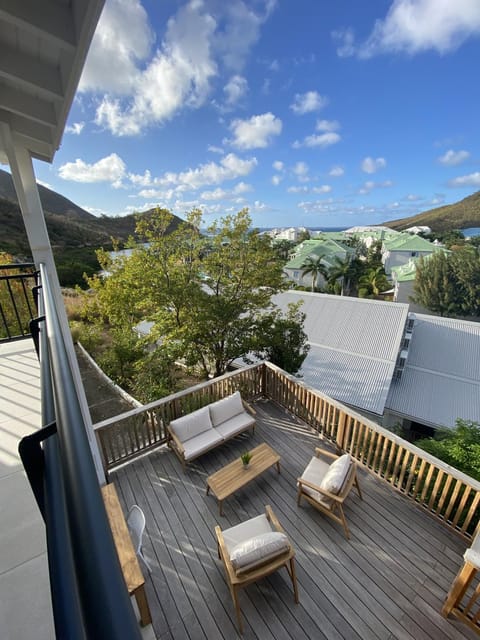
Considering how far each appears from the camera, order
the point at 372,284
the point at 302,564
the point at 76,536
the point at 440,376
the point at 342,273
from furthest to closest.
A: the point at 372,284 → the point at 342,273 → the point at 440,376 → the point at 302,564 → the point at 76,536

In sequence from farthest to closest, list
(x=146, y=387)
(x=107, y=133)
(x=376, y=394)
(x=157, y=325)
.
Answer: (x=376, y=394)
(x=107, y=133)
(x=157, y=325)
(x=146, y=387)

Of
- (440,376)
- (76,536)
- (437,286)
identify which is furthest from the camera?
(437,286)

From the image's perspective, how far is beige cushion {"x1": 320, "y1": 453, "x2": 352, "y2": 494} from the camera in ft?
11.3

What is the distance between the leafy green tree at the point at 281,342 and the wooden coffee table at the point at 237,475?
10.8 feet

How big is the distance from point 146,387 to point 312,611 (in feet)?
17.7

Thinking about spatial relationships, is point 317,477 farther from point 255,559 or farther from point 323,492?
point 255,559

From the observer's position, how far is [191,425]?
454 centimetres

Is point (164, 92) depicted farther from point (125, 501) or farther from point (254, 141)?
point (254, 141)

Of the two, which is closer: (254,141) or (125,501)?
(125,501)

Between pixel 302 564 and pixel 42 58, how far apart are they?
5.28 m

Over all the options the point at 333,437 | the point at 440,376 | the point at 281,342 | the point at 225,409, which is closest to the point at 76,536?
the point at 225,409

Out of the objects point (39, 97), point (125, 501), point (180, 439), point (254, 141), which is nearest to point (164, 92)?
point (39, 97)

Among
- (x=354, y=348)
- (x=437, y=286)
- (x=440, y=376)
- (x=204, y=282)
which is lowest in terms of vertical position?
(x=440, y=376)

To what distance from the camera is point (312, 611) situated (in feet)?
9.09
